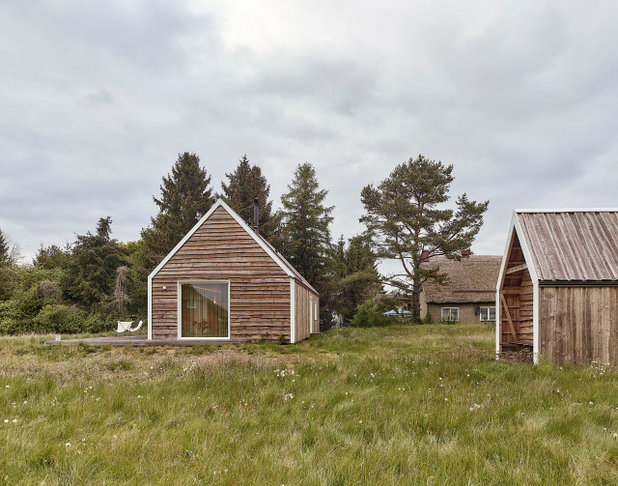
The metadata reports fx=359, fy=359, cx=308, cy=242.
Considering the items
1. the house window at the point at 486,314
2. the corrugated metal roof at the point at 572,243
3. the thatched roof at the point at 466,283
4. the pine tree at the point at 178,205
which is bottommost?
the house window at the point at 486,314

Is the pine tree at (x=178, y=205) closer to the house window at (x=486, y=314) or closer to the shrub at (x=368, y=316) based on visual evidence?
the shrub at (x=368, y=316)

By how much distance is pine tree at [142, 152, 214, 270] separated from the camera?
37.8 meters

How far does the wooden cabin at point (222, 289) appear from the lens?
52.6ft

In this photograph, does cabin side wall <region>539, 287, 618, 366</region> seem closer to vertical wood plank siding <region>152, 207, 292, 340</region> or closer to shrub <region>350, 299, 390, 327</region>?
vertical wood plank siding <region>152, 207, 292, 340</region>

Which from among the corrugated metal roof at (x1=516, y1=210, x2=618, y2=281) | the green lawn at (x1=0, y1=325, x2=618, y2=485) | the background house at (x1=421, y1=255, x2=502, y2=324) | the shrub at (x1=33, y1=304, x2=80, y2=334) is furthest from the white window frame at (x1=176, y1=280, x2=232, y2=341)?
the background house at (x1=421, y1=255, x2=502, y2=324)

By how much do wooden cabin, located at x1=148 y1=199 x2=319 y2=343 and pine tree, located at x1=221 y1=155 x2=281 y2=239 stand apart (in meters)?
18.0

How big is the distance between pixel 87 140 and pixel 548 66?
23.2 m

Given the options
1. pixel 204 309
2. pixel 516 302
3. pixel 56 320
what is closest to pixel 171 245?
pixel 56 320

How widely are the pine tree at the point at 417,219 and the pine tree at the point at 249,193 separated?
9771 millimetres

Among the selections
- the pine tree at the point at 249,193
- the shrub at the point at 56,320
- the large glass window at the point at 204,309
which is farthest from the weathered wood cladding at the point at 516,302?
the shrub at the point at 56,320

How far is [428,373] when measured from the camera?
25.3 ft

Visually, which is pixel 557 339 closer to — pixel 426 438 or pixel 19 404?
pixel 426 438

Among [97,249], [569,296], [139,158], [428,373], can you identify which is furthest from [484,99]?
[97,249]

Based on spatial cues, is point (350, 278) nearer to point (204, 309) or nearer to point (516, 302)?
point (204, 309)
